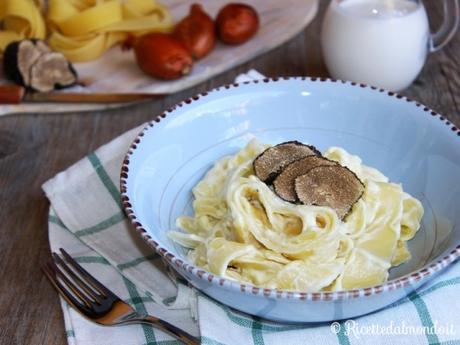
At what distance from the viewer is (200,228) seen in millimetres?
1673

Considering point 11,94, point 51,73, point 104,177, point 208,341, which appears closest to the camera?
point 208,341

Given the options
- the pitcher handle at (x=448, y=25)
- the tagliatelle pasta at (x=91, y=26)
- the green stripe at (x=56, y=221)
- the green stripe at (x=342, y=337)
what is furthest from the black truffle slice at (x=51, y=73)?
the green stripe at (x=342, y=337)

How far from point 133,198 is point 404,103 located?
80 centimetres

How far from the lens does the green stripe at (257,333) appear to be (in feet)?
4.78

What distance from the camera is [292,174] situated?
1.63 metres

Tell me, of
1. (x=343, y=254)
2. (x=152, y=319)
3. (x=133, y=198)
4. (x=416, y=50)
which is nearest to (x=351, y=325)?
(x=343, y=254)

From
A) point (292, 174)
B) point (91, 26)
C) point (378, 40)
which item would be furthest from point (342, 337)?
point (91, 26)

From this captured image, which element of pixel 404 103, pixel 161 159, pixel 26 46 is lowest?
pixel 26 46

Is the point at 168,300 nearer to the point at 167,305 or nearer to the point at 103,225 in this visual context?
the point at 167,305

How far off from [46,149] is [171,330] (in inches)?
43.2

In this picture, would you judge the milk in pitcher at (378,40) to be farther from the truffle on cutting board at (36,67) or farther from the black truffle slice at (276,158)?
the truffle on cutting board at (36,67)

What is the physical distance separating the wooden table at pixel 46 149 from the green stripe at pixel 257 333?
0.45 meters

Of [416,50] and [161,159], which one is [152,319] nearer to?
[161,159]

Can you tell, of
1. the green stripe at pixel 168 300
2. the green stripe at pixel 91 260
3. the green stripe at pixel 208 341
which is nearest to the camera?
the green stripe at pixel 208 341
